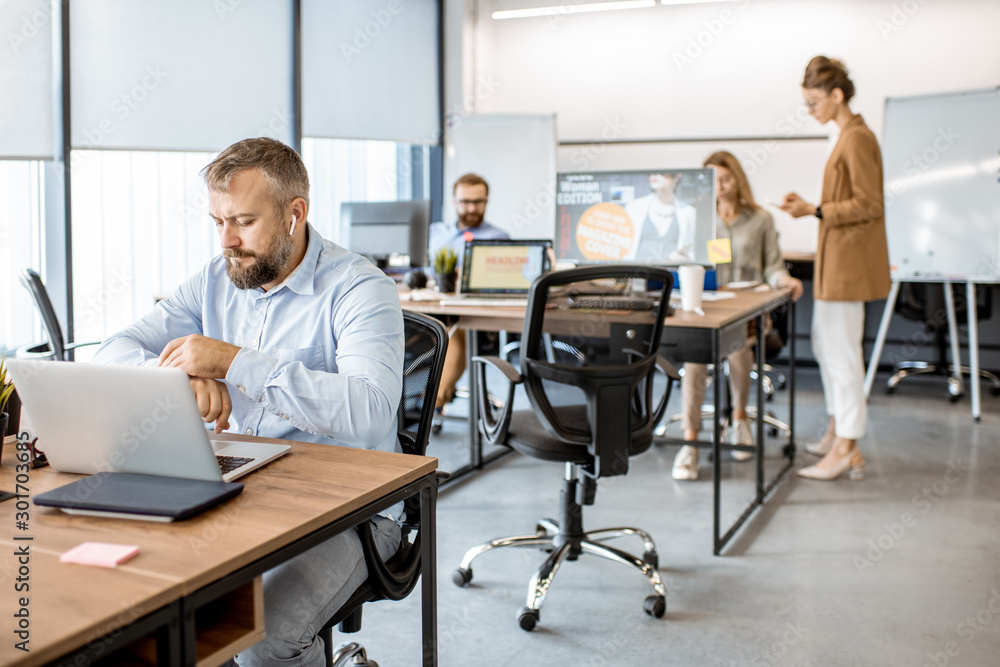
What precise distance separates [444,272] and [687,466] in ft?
4.23

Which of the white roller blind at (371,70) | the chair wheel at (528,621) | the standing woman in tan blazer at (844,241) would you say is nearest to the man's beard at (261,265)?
the chair wheel at (528,621)

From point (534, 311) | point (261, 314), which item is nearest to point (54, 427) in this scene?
point (261, 314)

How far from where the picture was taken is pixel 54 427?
1.18 metres

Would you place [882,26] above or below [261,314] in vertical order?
above

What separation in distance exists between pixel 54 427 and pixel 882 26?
6012 mm

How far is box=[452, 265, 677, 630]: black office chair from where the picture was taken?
7.41ft

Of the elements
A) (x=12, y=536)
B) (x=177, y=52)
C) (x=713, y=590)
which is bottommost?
(x=713, y=590)

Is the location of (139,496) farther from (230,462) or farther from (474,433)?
(474,433)

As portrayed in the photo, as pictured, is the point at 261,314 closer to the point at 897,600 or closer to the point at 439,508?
the point at 439,508

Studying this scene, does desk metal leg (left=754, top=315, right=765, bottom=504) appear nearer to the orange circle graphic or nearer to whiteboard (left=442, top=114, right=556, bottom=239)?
the orange circle graphic

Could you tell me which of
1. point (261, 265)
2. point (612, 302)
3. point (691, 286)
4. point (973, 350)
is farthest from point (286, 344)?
point (973, 350)

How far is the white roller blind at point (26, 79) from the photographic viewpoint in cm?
335

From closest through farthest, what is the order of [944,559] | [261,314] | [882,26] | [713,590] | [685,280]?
[261,314] < [713,590] < [944,559] < [685,280] < [882,26]

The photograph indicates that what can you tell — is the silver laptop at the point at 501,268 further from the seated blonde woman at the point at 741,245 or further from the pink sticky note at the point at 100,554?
the pink sticky note at the point at 100,554
